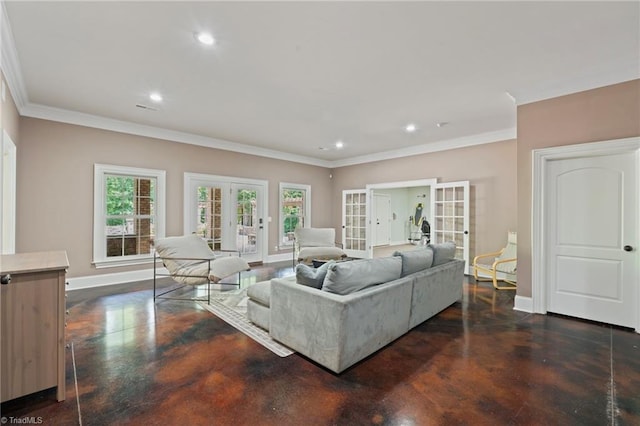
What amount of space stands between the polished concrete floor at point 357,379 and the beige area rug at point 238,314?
0.09 meters

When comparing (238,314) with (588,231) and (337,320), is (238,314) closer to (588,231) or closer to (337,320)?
(337,320)

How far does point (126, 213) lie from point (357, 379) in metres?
4.75

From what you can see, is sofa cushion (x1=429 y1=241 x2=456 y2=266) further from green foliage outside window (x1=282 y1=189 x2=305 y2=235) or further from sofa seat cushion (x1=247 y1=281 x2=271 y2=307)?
green foliage outside window (x1=282 y1=189 x2=305 y2=235)

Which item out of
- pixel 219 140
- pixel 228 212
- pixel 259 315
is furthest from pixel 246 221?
pixel 259 315

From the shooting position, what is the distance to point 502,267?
4891 millimetres

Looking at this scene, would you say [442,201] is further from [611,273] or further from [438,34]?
[438,34]

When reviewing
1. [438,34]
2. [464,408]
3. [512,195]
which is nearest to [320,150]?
[512,195]

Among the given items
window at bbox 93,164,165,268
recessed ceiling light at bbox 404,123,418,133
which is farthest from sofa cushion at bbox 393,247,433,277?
window at bbox 93,164,165,268

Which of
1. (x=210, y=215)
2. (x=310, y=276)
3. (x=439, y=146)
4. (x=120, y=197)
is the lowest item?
(x=310, y=276)

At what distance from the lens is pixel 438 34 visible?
2.45m

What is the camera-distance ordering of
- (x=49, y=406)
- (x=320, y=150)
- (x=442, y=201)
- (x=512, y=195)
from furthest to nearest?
(x=320, y=150), (x=442, y=201), (x=512, y=195), (x=49, y=406)

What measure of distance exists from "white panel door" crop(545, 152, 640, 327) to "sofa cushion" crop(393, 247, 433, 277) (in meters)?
1.52

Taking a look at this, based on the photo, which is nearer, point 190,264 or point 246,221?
point 190,264

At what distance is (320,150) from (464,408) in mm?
5874
